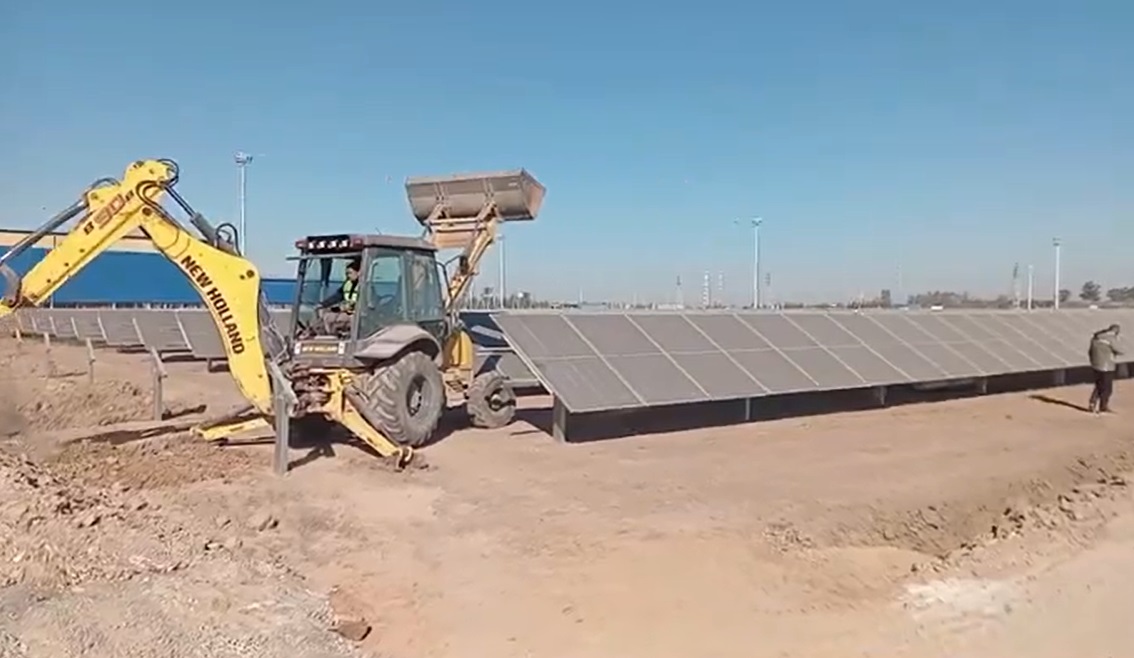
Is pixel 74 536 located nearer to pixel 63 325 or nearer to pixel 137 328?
pixel 137 328

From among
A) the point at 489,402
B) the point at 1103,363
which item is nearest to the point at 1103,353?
the point at 1103,363

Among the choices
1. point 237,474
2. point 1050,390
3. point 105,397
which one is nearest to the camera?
point 237,474

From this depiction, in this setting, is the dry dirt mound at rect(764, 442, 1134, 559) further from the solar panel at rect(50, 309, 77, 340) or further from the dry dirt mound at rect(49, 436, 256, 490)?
the solar panel at rect(50, 309, 77, 340)

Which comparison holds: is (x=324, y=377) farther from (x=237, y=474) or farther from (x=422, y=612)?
(x=422, y=612)

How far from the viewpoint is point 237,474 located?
32.8 ft

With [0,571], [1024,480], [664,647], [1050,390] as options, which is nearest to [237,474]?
[0,571]

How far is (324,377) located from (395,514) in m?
3.14

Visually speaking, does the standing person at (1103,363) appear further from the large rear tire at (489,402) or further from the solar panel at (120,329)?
the solar panel at (120,329)

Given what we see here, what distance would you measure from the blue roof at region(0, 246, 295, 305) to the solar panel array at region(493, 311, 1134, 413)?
37.6 meters

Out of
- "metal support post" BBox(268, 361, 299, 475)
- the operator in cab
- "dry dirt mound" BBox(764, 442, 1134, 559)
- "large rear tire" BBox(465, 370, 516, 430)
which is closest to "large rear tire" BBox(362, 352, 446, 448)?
the operator in cab

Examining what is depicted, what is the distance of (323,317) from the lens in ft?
40.1

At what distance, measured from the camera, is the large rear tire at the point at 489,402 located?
1400cm

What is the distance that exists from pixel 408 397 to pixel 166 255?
3.37m

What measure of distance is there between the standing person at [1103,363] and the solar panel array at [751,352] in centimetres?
249
